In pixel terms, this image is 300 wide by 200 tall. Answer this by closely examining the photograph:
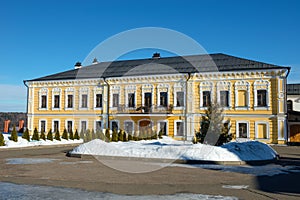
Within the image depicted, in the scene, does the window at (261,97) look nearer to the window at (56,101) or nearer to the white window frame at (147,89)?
the white window frame at (147,89)

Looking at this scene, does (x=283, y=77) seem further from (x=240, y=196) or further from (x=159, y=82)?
(x=240, y=196)

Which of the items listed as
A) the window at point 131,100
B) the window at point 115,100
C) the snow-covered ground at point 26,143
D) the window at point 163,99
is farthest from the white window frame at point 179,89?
the snow-covered ground at point 26,143

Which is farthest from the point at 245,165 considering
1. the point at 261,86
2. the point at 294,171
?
the point at 261,86

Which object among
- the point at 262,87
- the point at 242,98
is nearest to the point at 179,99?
the point at 242,98

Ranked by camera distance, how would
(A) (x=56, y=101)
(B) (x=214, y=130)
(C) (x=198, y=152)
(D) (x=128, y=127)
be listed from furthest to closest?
(A) (x=56, y=101)
(D) (x=128, y=127)
(B) (x=214, y=130)
(C) (x=198, y=152)

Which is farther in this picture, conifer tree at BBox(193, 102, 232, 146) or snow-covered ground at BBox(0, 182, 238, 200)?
conifer tree at BBox(193, 102, 232, 146)

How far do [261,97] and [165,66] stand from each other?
364 inches

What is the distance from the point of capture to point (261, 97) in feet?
88.9

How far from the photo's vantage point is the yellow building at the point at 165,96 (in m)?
26.9

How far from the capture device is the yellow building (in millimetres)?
26875

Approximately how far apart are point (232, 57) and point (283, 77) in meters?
5.37

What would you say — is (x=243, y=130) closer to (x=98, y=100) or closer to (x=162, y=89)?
(x=162, y=89)

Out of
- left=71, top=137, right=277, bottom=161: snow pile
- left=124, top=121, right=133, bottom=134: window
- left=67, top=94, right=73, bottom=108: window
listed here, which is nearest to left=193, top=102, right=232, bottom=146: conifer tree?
left=71, top=137, right=277, bottom=161: snow pile

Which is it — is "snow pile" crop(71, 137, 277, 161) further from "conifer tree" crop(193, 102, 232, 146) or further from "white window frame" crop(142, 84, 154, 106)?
"white window frame" crop(142, 84, 154, 106)
